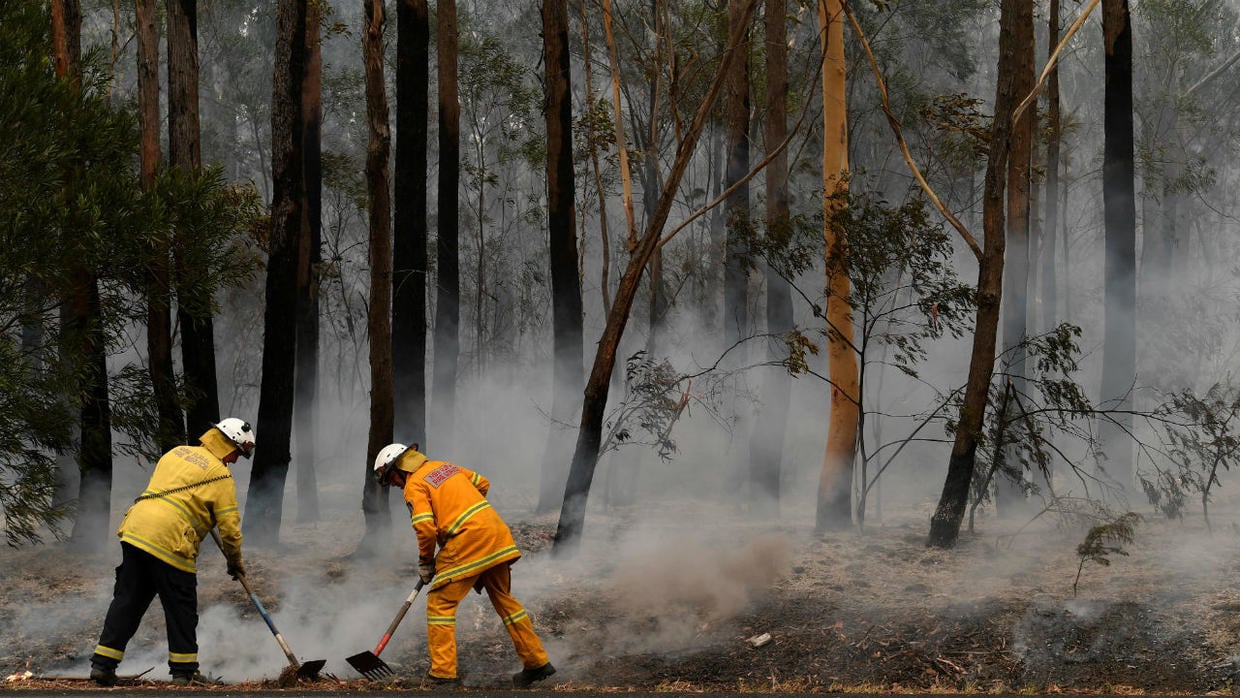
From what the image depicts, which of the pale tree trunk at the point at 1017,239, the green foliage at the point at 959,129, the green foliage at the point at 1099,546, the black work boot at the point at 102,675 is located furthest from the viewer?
the pale tree trunk at the point at 1017,239

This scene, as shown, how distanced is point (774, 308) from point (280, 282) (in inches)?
293

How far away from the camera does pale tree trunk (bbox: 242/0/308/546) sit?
13.4 m

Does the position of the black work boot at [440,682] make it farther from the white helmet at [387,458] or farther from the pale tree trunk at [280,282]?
the pale tree trunk at [280,282]

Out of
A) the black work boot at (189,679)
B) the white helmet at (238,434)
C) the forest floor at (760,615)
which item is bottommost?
the forest floor at (760,615)

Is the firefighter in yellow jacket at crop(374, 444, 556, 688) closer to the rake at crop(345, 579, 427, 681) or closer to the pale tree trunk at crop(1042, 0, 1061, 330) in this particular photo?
the rake at crop(345, 579, 427, 681)

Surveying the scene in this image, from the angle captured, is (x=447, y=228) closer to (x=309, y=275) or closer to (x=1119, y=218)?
(x=309, y=275)

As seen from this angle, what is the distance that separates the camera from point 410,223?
48.6 feet

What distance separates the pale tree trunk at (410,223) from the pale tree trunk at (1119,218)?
9.14 metres

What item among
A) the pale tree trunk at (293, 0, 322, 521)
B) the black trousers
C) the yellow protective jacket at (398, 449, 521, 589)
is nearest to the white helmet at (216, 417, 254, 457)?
the black trousers

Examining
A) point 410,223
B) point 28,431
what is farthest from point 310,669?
point 410,223

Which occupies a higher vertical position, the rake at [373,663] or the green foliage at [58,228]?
the green foliage at [58,228]

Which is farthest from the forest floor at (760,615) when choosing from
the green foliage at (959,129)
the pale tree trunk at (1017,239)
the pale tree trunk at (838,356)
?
the green foliage at (959,129)

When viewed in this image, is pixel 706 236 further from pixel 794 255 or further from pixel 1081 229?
pixel 794 255

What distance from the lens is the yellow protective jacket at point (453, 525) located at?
797 cm
